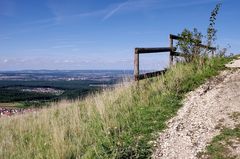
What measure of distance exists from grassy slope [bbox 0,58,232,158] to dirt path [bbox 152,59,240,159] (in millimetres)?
328

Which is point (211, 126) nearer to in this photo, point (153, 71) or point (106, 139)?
point (106, 139)

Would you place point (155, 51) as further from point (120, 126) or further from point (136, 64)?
point (120, 126)

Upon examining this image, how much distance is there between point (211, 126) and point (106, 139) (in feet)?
8.17

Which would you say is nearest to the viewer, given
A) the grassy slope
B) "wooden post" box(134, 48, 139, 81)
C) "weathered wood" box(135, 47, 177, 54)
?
the grassy slope

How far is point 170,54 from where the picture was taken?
640 inches

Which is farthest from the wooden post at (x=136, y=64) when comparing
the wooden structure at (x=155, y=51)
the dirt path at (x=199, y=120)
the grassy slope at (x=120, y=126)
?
the dirt path at (x=199, y=120)

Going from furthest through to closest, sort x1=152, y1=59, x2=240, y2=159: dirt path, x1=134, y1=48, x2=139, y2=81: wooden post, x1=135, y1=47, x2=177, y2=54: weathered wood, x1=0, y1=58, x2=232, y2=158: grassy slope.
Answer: x1=135, y1=47, x2=177, y2=54: weathered wood
x1=134, y1=48, x2=139, y2=81: wooden post
x1=0, y1=58, x2=232, y2=158: grassy slope
x1=152, y1=59, x2=240, y2=159: dirt path

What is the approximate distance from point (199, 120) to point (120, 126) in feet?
6.66

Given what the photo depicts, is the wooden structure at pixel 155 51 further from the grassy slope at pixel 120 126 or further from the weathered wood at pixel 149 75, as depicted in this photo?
the grassy slope at pixel 120 126

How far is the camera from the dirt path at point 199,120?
729 cm

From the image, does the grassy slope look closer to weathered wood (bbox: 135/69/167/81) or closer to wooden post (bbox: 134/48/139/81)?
weathered wood (bbox: 135/69/167/81)

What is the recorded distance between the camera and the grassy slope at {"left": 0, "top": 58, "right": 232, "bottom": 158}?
7785mm

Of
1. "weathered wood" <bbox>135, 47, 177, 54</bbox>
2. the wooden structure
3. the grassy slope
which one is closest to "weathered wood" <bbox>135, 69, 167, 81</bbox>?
the wooden structure

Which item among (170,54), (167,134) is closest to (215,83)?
(170,54)
